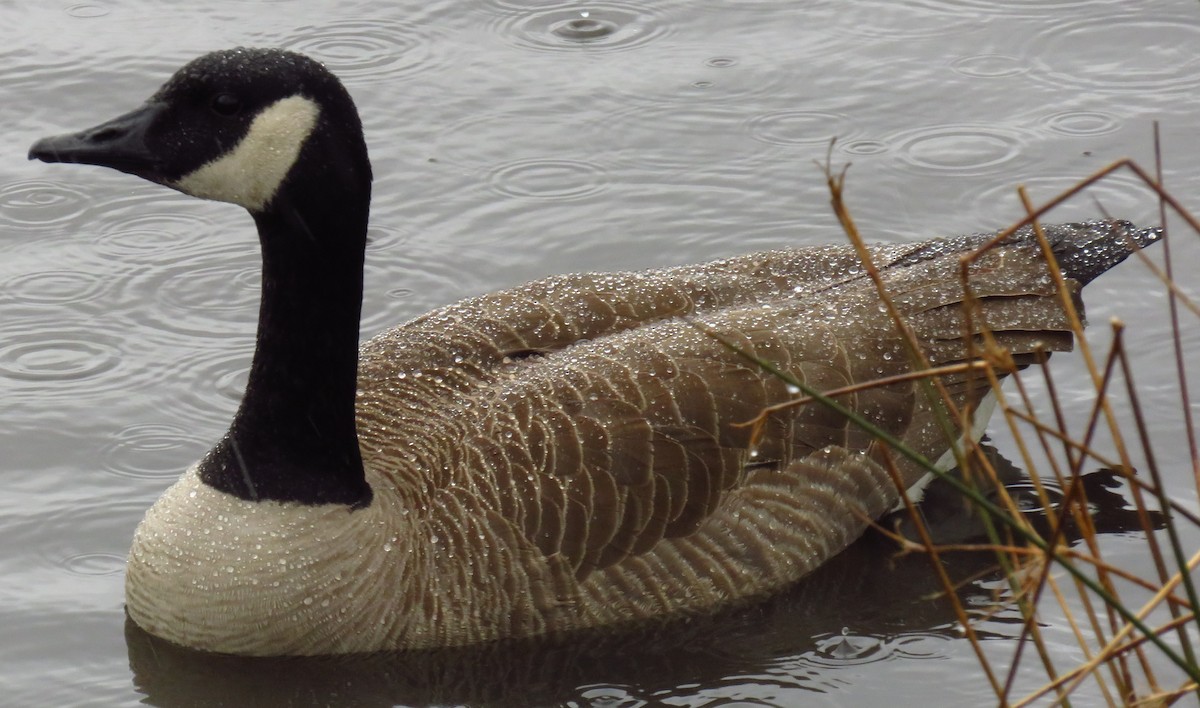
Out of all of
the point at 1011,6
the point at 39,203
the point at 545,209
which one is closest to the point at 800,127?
the point at 545,209

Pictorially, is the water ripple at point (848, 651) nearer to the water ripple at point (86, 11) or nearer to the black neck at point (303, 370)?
the black neck at point (303, 370)

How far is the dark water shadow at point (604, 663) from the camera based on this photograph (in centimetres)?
579

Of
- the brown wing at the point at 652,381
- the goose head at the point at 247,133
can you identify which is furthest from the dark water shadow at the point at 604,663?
the goose head at the point at 247,133

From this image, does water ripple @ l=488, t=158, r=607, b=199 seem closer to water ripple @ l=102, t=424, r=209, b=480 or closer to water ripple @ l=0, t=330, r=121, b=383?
water ripple @ l=0, t=330, r=121, b=383

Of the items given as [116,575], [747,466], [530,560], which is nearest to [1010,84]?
[747,466]

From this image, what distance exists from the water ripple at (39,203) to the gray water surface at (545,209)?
0.02 metres

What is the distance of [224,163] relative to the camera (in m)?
5.47

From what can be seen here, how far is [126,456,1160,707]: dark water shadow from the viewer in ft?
19.0

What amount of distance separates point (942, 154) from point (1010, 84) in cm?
87

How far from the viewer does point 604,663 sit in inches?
235

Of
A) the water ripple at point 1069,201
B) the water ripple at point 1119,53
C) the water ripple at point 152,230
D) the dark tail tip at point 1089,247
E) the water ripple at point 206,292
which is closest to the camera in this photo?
the dark tail tip at point 1089,247

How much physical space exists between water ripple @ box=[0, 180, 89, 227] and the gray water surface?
0.07 feet

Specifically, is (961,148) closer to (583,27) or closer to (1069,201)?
(1069,201)

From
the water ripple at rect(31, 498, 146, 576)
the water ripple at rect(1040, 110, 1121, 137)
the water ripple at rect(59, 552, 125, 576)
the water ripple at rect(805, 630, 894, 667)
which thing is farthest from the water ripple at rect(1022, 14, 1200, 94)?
the water ripple at rect(59, 552, 125, 576)
